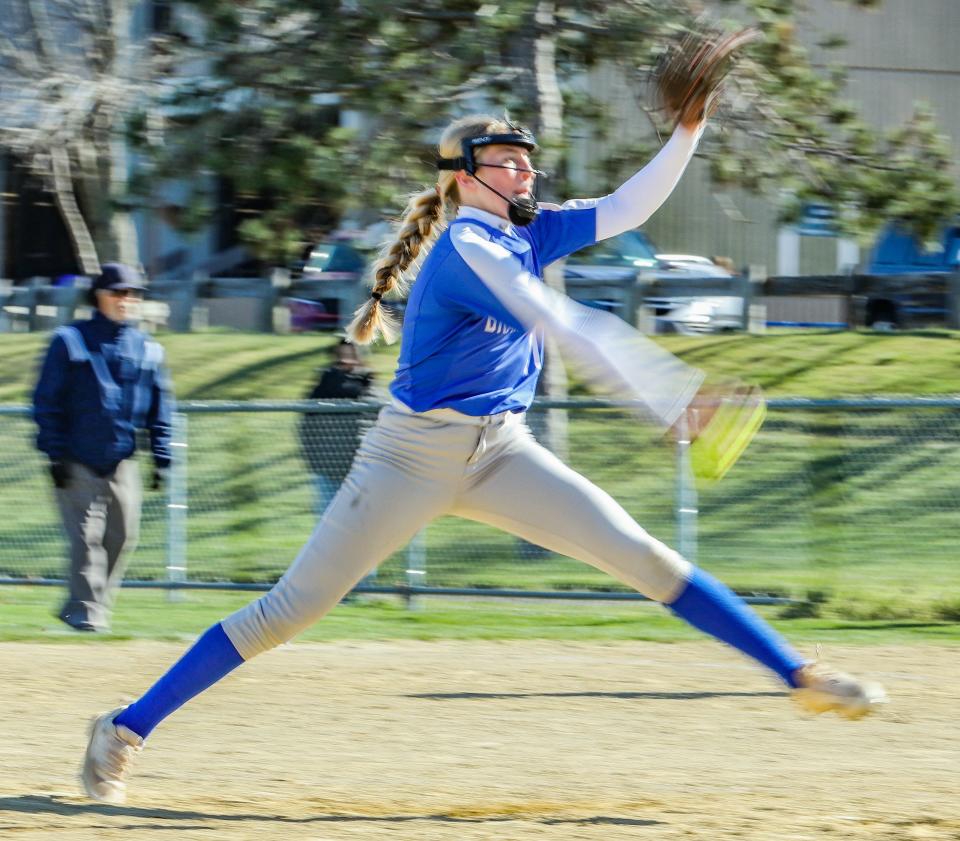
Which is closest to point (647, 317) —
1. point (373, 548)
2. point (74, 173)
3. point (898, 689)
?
point (74, 173)

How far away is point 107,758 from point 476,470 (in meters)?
1.42

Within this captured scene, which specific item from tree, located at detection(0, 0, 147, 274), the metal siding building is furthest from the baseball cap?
the metal siding building

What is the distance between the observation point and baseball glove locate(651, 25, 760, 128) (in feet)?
16.0

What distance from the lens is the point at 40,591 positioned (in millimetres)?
11477

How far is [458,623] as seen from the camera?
9.83m

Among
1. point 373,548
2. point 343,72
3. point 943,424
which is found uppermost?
point 343,72

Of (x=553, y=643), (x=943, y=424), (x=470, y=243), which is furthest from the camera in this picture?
(x=943, y=424)

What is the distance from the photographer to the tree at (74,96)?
15969 mm

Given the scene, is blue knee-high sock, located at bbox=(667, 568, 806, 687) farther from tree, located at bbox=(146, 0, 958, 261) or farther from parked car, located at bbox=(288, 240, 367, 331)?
parked car, located at bbox=(288, 240, 367, 331)

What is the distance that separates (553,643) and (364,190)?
19.9 feet

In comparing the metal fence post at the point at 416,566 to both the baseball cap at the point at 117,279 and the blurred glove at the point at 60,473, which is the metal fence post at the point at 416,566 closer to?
the blurred glove at the point at 60,473

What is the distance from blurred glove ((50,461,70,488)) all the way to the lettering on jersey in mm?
4860

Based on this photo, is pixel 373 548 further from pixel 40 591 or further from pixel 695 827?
pixel 40 591

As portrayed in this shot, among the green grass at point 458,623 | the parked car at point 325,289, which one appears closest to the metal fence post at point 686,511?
the green grass at point 458,623
